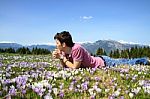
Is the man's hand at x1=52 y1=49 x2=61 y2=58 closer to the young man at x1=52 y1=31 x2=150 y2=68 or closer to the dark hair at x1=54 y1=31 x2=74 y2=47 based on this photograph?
the young man at x1=52 y1=31 x2=150 y2=68

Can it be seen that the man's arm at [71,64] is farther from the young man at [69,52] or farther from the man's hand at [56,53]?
the man's hand at [56,53]

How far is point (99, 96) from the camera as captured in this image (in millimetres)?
6195

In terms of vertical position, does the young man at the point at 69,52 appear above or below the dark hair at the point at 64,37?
below

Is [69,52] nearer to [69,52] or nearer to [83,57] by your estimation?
[69,52]

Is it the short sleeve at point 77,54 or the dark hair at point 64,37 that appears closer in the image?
the dark hair at point 64,37

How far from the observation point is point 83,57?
1163cm

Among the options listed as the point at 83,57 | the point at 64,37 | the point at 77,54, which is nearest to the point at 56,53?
the point at 64,37

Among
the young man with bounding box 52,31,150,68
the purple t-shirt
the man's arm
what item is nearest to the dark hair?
the young man with bounding box 52,31,150,68

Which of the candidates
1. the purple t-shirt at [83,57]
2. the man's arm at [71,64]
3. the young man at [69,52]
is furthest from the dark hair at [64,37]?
the man's arm at [71,64]

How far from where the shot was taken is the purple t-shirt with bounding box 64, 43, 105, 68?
11195 mm

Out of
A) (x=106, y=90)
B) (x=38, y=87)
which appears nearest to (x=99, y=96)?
(x=106, y=90)

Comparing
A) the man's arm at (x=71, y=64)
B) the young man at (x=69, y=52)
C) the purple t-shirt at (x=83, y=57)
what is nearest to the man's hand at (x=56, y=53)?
the young man at (x=69, y=52)

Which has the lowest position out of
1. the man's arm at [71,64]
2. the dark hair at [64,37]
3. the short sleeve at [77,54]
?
the man's arm at [71,64]

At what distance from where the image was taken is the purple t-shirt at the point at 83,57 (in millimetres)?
11195
